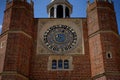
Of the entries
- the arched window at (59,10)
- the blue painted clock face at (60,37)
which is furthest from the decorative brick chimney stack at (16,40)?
the arched window at (59,10)

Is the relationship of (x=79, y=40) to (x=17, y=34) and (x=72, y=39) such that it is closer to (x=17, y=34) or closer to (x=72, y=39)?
(x=72, y=39)

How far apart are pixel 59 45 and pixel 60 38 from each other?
74 centimetres

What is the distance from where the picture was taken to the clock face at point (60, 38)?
21.0 metres

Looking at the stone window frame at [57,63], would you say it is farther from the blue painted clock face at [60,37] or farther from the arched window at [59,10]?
the arched window at [59,10]

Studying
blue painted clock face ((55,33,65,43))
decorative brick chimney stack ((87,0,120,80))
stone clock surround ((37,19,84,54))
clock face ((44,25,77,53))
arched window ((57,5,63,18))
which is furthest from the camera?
arched window ((57,5,63,18))

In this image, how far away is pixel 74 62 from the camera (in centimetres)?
2014

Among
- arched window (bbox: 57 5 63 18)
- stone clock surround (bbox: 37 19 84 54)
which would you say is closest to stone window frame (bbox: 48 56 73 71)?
stone clock surround (bbox: 37 19 84 54)

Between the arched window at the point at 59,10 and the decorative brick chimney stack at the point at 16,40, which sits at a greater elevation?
the arched window at the point at 59,10

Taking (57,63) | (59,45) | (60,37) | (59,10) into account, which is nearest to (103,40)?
(59,45)

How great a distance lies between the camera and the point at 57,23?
73.9 ft

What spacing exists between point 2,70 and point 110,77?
7.84 meters

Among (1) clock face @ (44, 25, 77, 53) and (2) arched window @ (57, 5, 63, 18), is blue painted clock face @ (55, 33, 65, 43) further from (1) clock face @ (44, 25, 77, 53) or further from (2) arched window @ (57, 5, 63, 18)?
(2) arched window @ (57, 5, 63, 18)

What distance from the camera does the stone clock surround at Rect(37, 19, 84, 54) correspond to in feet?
68.2

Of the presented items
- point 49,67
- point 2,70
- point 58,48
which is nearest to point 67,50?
point 58,48
